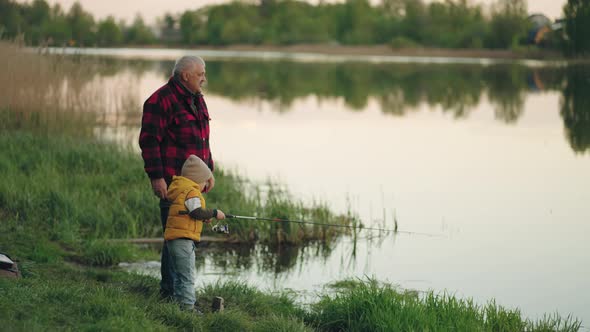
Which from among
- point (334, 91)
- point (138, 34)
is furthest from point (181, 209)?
point (138, 34)

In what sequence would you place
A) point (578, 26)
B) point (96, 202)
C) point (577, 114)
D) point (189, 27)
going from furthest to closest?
point (189, 27), point (578, 26), point (577, 114), point (96, 202)

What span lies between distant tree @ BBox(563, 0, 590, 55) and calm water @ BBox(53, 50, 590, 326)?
2640cm

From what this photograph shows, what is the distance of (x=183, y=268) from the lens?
5.76m

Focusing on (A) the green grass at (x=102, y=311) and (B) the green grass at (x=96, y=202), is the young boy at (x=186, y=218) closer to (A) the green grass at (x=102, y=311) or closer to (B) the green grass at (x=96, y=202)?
(A) the green grass at (x=102, y=311)

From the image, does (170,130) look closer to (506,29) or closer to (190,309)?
(190,309)

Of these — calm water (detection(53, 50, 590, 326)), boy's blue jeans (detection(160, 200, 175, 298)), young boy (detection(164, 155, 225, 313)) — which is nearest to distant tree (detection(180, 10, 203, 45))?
calm water (detection(53, 50, 590, 326))

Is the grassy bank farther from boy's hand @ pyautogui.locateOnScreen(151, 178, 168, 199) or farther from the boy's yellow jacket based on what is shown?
boy's hand @ pyautogui.locateOnScreen(151, 178, 168, 199)

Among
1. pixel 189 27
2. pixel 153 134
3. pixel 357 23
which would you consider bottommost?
pixel 153 134

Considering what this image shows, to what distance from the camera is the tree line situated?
268 ft

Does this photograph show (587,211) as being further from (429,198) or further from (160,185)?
(160,185)

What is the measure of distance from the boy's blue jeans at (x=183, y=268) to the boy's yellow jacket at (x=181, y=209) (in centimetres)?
8

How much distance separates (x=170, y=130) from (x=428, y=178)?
9347mm

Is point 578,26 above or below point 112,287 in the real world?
above

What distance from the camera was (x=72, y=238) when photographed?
27.7 ft
